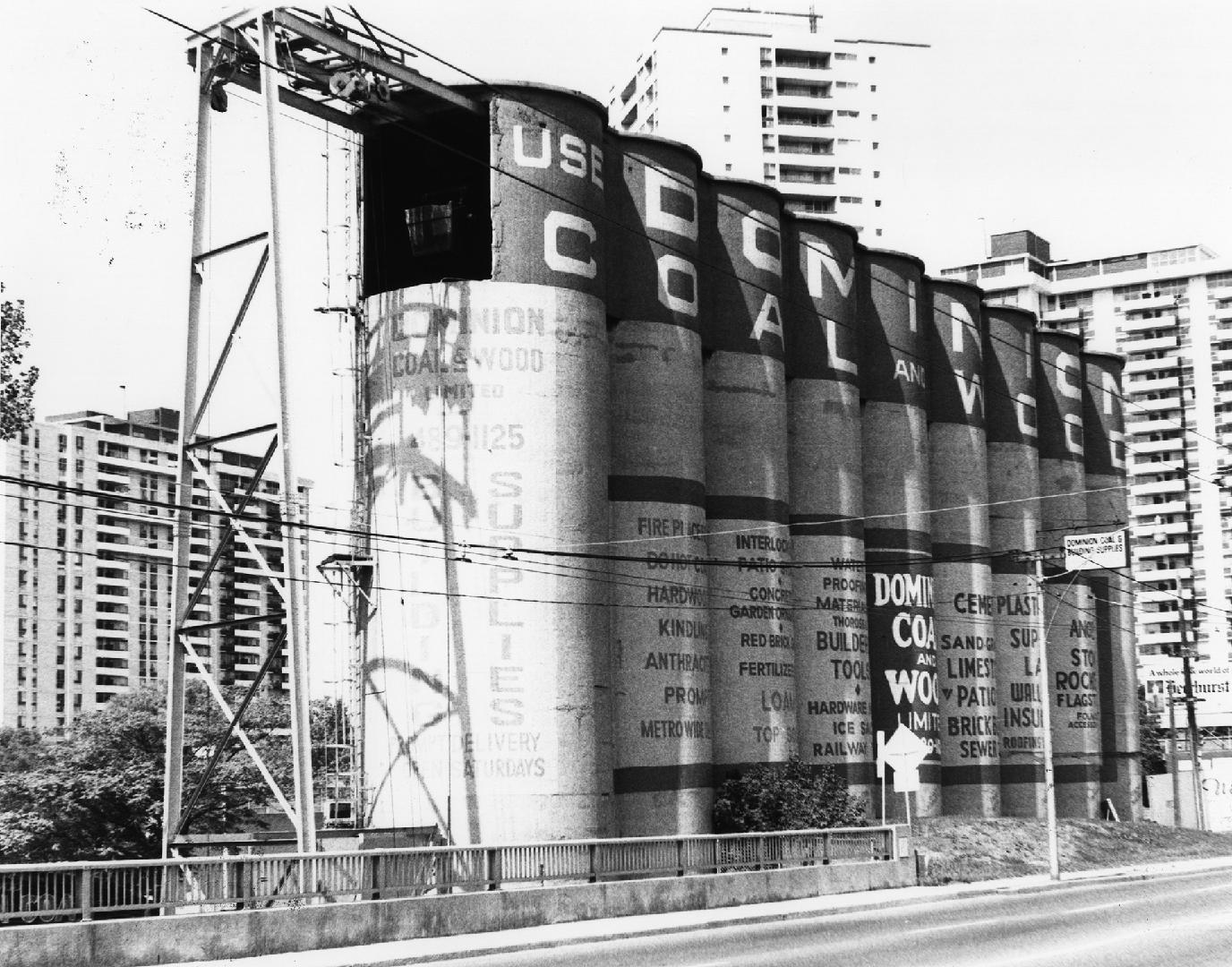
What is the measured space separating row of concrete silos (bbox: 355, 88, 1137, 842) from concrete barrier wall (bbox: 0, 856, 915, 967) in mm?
6771

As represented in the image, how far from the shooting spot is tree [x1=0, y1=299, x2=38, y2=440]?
62531 millimetres

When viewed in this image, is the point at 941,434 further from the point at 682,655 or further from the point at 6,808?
the point at 6,808

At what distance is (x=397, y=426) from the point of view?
4231cm

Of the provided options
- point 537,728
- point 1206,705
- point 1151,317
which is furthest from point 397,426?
point 1151,317

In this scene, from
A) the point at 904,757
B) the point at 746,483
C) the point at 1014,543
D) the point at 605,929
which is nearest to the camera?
the point at 605,929

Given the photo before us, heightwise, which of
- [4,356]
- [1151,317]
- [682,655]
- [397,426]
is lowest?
[682,655]

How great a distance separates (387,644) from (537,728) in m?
4.70

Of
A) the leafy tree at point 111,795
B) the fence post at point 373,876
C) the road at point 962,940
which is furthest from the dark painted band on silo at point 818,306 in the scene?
the leafy tree at point 111,795

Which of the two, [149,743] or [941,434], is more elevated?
[941,434]

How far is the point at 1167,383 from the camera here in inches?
7628

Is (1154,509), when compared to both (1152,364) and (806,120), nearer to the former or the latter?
(1152,364)

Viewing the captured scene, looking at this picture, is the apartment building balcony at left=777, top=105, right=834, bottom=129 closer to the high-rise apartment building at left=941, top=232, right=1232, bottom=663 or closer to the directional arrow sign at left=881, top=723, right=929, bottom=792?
the high-rise apartment building at left=941, top=232, right=1232, bottom=663

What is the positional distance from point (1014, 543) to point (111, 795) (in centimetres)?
3901

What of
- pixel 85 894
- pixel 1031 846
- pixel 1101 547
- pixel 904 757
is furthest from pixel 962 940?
pixel 1031 846
